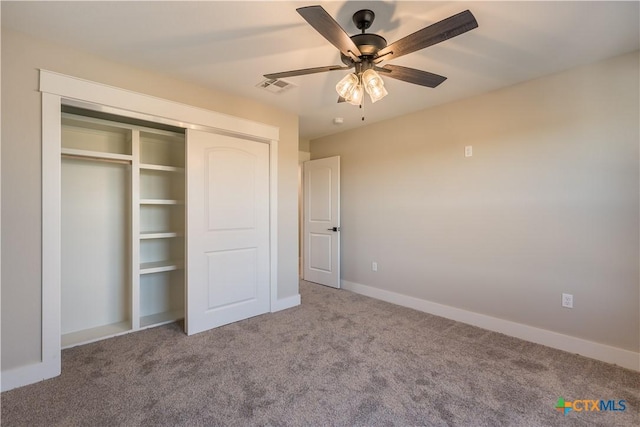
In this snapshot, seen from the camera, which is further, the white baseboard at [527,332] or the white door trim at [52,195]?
the white baseboard at [527,332]

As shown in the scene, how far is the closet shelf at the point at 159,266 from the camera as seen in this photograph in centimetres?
281

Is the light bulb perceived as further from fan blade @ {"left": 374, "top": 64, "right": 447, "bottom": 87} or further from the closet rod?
the closet rod

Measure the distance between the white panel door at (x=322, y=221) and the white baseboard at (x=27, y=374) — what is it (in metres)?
3.08

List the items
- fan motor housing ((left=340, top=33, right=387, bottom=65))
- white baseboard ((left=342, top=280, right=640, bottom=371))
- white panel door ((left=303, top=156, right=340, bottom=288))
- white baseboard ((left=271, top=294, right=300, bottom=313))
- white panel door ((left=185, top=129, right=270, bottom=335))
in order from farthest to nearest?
white panel door ((left=303, top=156, right=340, bottom=288))
white baseboard ((left=271, top=294, right=300, bottom=313))
white panel door ((left=185, top=129, right=270, bottom=335))
white baseboard ((left=342, top=280, right=640, bottom=371))
fan motor housing ((left=340, top=33, right=387, bottom=65))

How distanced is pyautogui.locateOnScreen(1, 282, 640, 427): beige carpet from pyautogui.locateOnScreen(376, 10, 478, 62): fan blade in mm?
2020

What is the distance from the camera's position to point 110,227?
9.30ft

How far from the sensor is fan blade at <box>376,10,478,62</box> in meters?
1.25

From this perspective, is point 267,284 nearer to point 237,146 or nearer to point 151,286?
point 151,286

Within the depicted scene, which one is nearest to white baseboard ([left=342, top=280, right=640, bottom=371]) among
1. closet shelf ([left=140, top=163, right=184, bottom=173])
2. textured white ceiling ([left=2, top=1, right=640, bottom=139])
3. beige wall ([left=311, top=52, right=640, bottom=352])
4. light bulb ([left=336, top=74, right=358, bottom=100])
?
beige wall ([left=311, top=52, right=640, bottom=352])

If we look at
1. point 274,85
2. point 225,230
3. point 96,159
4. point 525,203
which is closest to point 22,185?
point 96,159

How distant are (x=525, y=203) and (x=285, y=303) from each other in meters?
2.68

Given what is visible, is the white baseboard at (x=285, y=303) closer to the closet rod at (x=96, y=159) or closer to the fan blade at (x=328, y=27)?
the closet rod at (x=96, y=159)

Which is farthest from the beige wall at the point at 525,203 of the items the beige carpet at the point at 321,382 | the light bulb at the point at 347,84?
the light bulb at the point at 347,84

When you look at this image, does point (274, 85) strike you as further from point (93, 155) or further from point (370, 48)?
point (93, 155)
